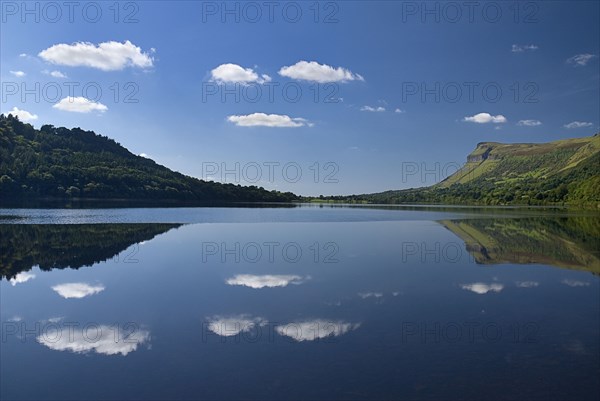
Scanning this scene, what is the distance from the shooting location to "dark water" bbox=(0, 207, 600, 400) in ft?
35.8

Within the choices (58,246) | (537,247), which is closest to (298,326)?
(58,246)

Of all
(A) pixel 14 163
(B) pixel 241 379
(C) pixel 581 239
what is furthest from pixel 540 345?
(A) pixel 14 163

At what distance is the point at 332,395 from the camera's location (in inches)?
402

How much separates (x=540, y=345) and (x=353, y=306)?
7477 millimetres

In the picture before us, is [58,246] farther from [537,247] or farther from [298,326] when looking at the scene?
[537,247]

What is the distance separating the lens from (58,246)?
38281 mm

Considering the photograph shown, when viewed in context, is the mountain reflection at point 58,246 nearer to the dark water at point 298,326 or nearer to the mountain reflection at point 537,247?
the dark water at point 298,326

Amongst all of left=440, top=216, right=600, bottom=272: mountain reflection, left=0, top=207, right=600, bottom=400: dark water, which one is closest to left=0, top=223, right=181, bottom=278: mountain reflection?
left=0, top=207, right=600, bottom=400: dark water

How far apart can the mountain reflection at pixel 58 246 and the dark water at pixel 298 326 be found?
354 mm

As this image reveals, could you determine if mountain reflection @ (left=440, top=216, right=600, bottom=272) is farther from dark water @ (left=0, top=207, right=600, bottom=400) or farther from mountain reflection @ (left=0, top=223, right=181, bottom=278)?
mountain reflection @ (left=0, top=223, right=181, bottom=278)

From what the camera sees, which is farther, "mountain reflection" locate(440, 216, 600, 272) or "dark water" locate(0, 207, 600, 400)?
"mountain reflection" locate(440, 216, 600, 272)

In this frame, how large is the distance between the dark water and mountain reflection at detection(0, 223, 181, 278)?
35cm

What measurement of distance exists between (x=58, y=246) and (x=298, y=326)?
102 feet

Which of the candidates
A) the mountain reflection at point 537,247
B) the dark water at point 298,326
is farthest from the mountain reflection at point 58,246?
the mountain reflection at point 537,247
